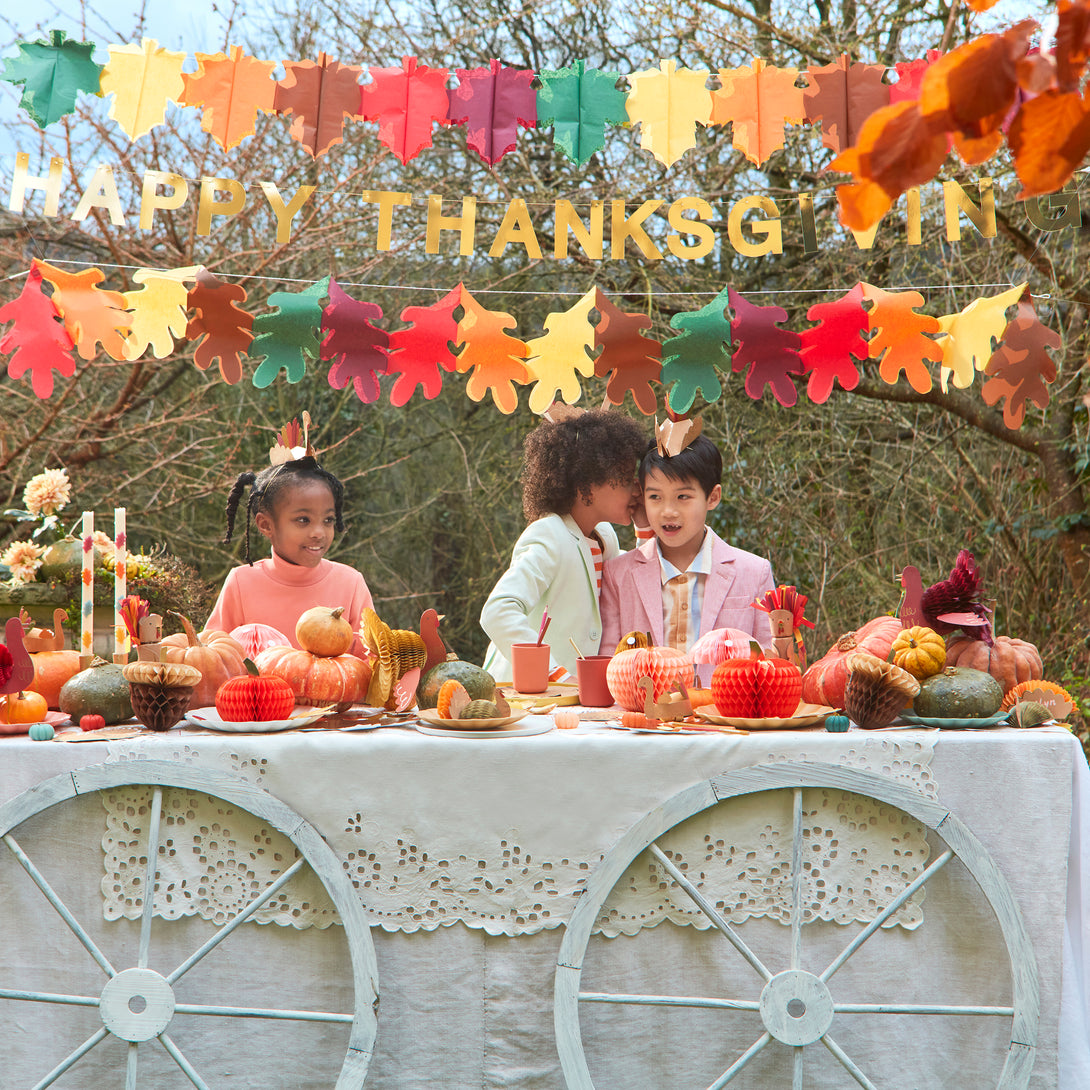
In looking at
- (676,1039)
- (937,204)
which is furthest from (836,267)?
(676,1039)

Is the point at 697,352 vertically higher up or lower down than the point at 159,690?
higher up

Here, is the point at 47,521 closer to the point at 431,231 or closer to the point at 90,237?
the point at 90,237

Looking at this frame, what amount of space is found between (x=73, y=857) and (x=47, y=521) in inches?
102

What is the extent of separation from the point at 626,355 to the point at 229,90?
1040 millimetres

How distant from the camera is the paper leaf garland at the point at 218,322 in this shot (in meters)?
2.26

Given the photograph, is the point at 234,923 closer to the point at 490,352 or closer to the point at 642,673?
the point at 642,673

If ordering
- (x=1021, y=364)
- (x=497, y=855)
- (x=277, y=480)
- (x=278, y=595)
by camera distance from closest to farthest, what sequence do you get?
1. (x=497, y=855)
2. (x=1021, y=364)
3. (x=277, y=480)
4. (x=278, y=595)

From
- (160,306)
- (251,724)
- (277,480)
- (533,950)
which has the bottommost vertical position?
(533,950)

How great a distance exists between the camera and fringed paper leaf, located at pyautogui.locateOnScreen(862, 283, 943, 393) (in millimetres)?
2350

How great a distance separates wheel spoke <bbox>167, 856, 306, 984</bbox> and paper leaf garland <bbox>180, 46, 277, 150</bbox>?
5.00 ft

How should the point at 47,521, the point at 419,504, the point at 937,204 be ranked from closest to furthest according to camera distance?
the point at 47,521
the point at 937,204
the point at 419,504

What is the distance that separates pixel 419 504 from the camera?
21.9 ft

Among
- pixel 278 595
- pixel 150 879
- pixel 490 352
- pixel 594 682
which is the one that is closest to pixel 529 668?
pixel 594 682

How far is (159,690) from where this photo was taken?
190 cm
